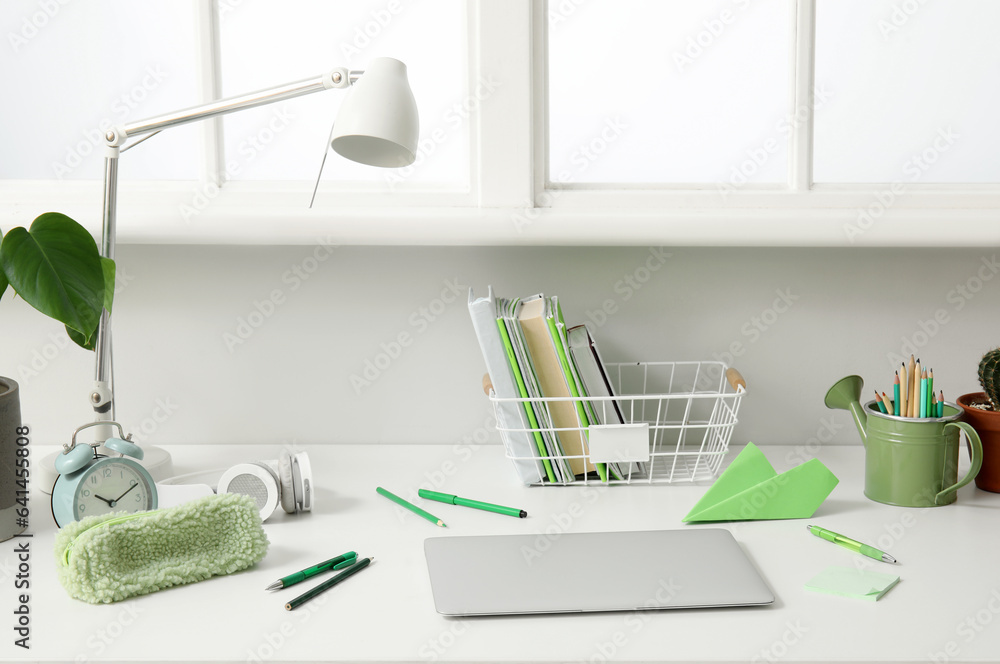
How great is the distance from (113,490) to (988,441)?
3.62ft

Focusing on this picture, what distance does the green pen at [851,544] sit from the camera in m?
0.87

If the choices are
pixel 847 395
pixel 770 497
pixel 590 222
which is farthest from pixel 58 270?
pixel 847 395

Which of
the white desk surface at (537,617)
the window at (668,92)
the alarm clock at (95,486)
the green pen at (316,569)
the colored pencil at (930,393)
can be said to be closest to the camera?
the white desk surface at (537,617)

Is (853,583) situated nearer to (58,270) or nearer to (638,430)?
(638,430)

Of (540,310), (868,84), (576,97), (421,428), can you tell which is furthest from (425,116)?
(868,84)

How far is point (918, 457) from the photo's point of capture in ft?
3.35

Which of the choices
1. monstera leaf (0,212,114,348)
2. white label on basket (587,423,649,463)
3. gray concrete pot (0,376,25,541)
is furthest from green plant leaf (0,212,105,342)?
white label on basket (587,423,649,463)

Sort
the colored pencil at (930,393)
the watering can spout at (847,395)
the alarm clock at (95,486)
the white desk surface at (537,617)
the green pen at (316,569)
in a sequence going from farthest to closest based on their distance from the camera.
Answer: the watering can spout at (847,395)
the colored pencil at (930,393)
the alarm clock at (95,486)
the green pen at (316,569)
the white desk surface at (537,617)

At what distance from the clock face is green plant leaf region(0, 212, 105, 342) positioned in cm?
16

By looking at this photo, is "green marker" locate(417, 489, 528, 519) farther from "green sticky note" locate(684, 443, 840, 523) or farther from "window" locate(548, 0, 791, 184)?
"window" locate(548, 0, 791, 184)

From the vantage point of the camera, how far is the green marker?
1009mm

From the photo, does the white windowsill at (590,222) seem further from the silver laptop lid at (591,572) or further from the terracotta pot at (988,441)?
the silver laptop lid at (591,572)

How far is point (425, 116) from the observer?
50.8 inches

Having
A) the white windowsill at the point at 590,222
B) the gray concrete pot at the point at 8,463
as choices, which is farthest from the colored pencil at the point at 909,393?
the gray concrete pot at the point at 8,463
